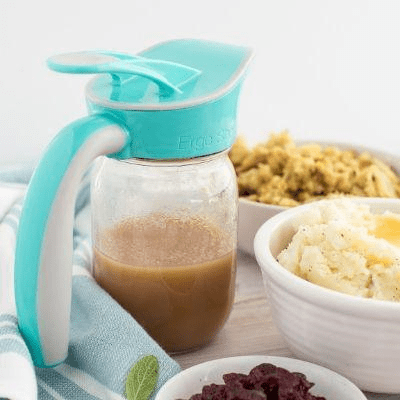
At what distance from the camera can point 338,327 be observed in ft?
2.99

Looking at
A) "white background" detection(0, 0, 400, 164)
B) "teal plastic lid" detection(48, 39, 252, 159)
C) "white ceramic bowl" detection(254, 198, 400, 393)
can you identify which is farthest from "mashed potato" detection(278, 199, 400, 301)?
"white background" detection(0, 0, 400, 164)

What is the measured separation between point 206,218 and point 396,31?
0.95 metres

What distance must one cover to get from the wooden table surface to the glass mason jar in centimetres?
2

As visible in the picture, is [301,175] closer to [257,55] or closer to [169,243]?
[169,243]

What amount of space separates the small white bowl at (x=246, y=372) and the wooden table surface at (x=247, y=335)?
3.8 inches

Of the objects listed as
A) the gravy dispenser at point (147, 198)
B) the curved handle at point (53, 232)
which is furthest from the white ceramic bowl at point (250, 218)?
the curved handle at point (53, 232)

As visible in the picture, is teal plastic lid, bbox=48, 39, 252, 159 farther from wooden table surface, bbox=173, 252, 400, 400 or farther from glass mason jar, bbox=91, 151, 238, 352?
wooden table surface, bbox=173, 252, 400, 400

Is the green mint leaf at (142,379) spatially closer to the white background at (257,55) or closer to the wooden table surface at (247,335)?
the wooden table surface at (247,335)

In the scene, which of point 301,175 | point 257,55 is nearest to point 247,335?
point 301,175

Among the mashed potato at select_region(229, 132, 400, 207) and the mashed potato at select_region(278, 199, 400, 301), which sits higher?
the mashed potato at select_region(278, 199, 400, 301)

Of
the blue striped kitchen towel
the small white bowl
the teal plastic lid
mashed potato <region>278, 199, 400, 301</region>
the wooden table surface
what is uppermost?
the teal plastic lid

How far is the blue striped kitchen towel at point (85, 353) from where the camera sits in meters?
0.91

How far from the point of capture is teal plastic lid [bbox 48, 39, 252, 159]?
92 centimetres

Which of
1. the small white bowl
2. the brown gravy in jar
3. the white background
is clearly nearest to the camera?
the small white bowl
